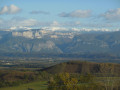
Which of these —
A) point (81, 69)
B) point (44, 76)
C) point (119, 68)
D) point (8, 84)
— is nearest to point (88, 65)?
point (81, 69)

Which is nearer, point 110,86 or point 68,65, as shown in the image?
point 110,86

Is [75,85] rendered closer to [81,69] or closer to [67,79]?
[67,79]

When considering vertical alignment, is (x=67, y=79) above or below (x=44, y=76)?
above

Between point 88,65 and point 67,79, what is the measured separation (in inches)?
3665

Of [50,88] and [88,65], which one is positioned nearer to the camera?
[50,88]

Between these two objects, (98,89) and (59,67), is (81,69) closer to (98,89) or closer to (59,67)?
(59,67)

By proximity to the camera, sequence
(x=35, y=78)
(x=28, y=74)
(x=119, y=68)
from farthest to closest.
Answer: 1. (x=119, y=68)
2. (x=28, y=74)
3. (x=35, y=78)

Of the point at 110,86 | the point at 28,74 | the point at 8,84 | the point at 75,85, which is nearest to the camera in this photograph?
the point at 75,85

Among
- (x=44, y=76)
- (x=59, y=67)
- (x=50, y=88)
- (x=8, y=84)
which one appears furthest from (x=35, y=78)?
(x=50, y=88)

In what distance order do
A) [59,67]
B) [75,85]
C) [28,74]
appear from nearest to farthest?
[75,85]
[28,74]
[59,67]

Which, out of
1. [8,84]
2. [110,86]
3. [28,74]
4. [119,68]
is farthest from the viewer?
[119,68]

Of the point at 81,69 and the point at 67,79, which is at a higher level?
the point at 67,79

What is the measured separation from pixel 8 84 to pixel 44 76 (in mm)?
26412

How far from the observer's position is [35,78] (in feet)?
428
